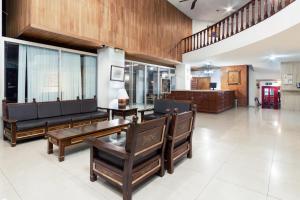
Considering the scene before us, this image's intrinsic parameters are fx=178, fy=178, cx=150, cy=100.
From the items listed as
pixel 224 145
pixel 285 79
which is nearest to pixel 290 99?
pixel 285 79

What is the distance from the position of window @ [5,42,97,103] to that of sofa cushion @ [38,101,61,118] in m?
0.57

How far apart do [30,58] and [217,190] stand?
525 cm

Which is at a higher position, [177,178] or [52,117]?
[52,117]

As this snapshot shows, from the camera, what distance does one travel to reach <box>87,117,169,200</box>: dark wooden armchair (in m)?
1.82

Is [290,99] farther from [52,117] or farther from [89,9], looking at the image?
[52,117]

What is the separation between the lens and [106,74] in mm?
6012

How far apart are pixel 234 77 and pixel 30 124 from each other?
436 inches

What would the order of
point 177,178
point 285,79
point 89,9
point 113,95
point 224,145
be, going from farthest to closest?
1. point 285,79
2. point 113,95
3. point 89,9
4. point 224,145
5. point 177,178

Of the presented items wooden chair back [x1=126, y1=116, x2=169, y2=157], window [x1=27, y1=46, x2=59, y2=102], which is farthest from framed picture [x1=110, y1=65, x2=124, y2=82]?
wooden chair back [x1=126, y1=116, x2=169, y2=157]

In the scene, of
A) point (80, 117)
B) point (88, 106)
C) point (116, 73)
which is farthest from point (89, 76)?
point (80, 117)

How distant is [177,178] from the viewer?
2.38m

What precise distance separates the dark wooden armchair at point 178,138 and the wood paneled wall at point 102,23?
3779 millimetres

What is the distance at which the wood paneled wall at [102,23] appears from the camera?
167 inches

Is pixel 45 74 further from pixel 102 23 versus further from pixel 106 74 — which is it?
pixel 102 23
